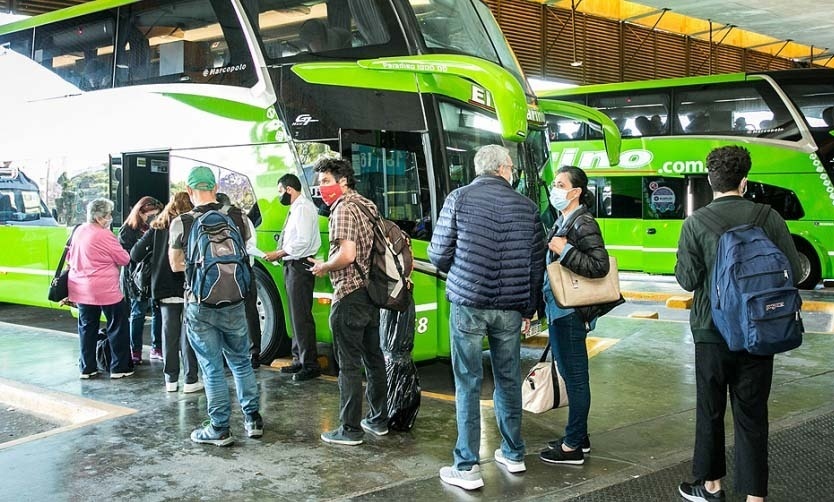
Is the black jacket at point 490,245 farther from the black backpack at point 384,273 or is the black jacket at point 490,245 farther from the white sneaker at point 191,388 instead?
the white sneaker at point 191,388

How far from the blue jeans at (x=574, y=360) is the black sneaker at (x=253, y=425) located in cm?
204

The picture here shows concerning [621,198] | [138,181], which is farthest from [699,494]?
[621,198]

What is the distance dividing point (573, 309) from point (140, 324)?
477 cm

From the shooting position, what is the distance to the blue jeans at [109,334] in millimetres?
7445

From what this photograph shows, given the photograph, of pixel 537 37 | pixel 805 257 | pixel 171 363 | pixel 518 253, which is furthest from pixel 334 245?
pixel 537 37

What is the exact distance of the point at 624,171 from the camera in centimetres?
1595

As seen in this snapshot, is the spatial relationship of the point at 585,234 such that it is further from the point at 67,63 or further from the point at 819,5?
the point at 819,5

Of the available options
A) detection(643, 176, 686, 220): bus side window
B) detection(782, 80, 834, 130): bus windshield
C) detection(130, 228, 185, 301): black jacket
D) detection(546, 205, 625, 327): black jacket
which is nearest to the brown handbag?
detection(546, 205, 625, 327): black jacket

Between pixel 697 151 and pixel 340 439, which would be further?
pixel 697 151

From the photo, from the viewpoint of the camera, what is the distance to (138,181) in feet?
29.2

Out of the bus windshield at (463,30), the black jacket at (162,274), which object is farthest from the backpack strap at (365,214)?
the bus windshield at (463,30)

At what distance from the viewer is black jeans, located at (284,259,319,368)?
24.0 feet

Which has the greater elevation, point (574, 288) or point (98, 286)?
point (574, 288)

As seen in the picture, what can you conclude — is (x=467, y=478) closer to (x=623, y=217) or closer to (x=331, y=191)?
(x=331, y=191)
